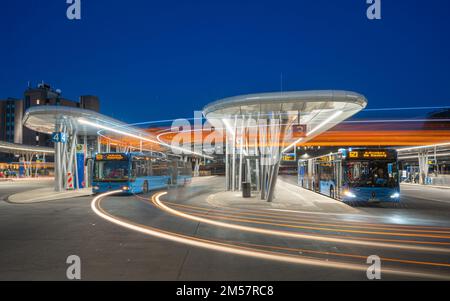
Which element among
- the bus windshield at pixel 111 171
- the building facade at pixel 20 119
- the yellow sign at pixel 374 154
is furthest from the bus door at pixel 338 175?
the building facade at pixel 20 119

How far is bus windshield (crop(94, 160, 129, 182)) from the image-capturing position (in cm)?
2238

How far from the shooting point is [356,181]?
17297 millimetres

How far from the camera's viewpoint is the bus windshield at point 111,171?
73.4 feet

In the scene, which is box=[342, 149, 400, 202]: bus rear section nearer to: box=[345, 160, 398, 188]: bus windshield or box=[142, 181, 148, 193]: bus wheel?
box=[345, 160, 398, 188]: bus windshield

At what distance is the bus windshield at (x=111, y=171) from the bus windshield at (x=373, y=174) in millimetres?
13108

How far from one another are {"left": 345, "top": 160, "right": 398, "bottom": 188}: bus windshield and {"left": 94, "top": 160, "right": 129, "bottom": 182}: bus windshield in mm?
13108

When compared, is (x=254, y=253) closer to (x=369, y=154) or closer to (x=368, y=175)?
(x=368, y=175)

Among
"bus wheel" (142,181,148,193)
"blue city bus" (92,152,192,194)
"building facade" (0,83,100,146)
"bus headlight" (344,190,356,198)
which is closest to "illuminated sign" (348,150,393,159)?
"bus headlight" (344,190,356,198)

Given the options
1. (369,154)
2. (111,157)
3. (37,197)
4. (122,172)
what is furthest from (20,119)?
(369,154)

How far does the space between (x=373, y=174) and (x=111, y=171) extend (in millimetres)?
Result: 14964

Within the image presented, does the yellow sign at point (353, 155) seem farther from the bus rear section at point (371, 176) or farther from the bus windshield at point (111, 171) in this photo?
the bus windshield at point (111, 171)

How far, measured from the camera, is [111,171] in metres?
22.4

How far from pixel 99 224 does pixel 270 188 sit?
408 inches
